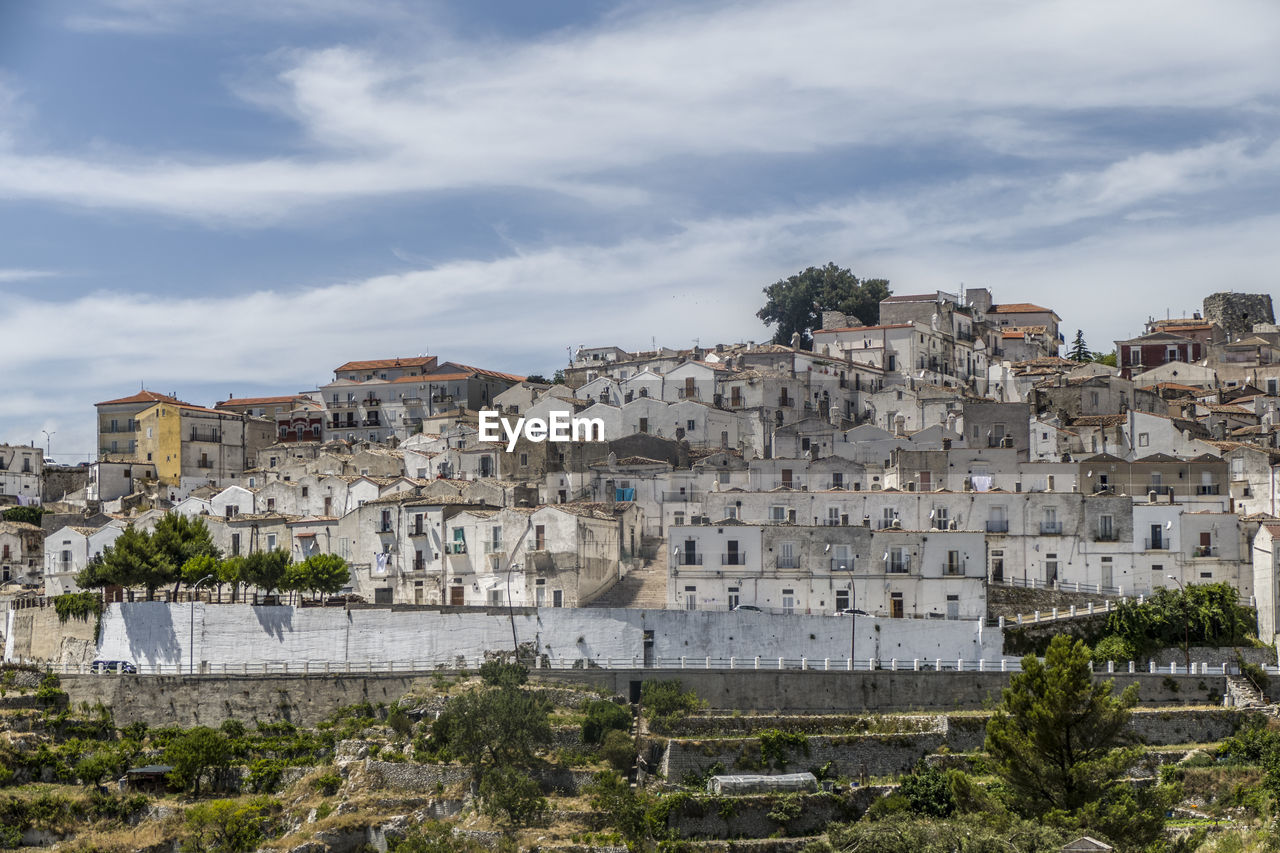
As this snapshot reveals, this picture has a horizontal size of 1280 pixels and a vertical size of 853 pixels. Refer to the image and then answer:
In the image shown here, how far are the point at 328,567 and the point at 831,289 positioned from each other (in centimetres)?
5796

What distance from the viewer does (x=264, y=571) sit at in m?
74.3

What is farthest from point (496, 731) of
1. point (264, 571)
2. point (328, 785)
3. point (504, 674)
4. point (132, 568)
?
point (132, 568)

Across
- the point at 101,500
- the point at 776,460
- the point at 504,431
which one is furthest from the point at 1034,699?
the point at 101,500

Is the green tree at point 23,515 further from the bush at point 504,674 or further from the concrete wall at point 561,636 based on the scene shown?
the bush at point 504,674

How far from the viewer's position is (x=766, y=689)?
212 feet

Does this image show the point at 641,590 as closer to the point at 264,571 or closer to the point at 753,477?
the point at 753,477

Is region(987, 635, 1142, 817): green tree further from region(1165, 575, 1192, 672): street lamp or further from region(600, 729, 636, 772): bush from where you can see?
region(1165, 575, 1192, 672): street lamp

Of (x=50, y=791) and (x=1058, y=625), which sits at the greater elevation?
(x=1058, y=625)

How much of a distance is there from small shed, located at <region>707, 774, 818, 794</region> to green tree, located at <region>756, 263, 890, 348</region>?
210 feet

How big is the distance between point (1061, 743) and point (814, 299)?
7389 centimetres

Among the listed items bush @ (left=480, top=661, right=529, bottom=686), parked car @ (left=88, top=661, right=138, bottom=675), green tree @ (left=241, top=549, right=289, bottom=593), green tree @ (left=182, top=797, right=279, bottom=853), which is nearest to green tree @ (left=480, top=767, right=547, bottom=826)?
bush @ (left=480, top=661, right=529, bottom=686)

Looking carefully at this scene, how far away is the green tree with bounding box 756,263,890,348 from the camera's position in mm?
122938

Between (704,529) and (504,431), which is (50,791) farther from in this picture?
(504,431)

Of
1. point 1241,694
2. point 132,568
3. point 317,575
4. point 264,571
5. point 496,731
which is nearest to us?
point 496,731
